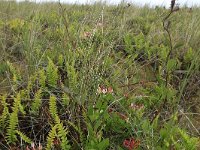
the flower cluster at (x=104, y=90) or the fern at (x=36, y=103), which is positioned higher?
the flower cluster at (x=104, y=90)

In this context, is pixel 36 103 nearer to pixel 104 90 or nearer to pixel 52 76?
pixel 52 76

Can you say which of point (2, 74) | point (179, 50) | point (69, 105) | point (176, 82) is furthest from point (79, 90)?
point (179, 50)

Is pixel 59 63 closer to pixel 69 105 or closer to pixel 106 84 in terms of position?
pixel 106 84

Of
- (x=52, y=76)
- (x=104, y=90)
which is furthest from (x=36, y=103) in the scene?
(x=104, y=90)

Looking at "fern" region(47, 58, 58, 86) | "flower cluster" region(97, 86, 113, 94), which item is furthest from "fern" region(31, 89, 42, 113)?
"flower cluster" region(97, 86, 113, 94)

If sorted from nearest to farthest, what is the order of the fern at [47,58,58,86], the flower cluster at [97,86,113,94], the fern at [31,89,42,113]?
the fern at [31,89,42,113] → the flower cluster at [97,86,113,94] → the fern at [47,58,58,86]

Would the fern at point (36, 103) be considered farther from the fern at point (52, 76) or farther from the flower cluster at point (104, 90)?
the flower cluster at point (104, 90)

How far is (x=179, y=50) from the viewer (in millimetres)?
4172

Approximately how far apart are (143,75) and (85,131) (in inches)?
65.9

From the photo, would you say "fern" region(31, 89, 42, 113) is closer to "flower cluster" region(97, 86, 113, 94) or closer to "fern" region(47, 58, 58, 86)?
"fern" region(47, 58, 58, 86)

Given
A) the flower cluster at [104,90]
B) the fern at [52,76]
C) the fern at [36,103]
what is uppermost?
the fern at [52,76]

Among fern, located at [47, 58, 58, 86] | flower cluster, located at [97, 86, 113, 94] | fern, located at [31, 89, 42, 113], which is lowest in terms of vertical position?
fern, located at [31, 89, 42, 113]

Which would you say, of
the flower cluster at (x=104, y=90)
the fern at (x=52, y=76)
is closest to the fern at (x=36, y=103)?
the fern at (x=52, y=76)

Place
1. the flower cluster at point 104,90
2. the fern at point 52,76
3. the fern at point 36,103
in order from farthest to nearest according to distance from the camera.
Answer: the fern at point 52,76
the flower cluster at point 104,90
the fern at point 36,103
